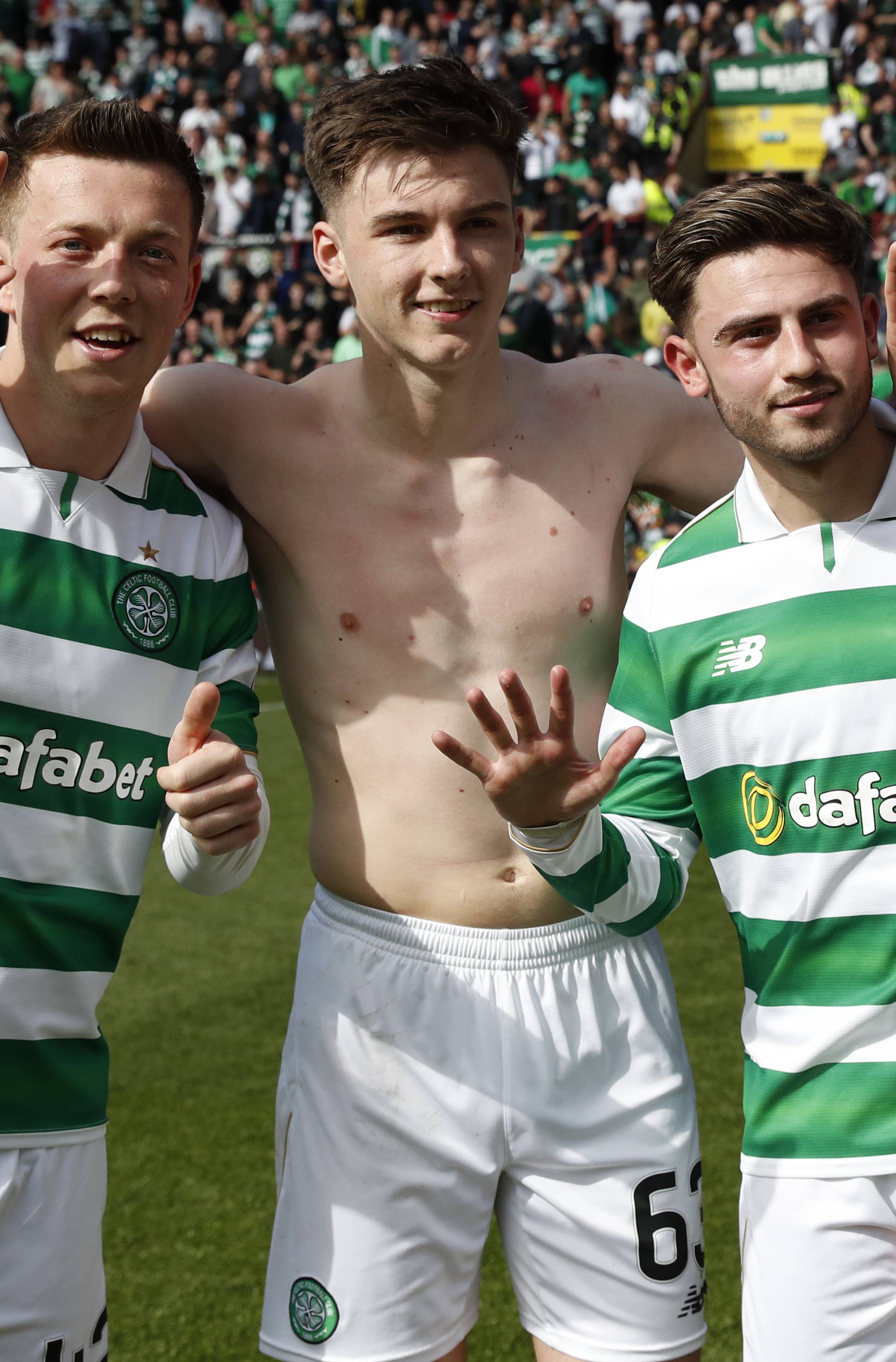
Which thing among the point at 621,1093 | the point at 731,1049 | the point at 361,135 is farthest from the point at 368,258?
the point at 731,1049

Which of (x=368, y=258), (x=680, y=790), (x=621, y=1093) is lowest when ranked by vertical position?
(x=621, y=1093)

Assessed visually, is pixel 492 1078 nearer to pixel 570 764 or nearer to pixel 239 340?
pixel 570 764

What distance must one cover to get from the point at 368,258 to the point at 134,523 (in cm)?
59

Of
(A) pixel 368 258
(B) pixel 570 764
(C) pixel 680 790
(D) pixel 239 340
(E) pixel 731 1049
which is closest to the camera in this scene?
(B) pixel 570 764

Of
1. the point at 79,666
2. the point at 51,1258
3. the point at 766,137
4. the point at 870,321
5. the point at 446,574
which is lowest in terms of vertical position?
the point at 51,1258

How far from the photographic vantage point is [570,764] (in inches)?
80.0

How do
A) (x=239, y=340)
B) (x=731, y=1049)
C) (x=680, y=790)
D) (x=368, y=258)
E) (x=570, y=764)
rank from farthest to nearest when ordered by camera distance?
(x=239, y=340), (x=731, y=1049), (x=368, y=258), (x=680, y=790), (x=570, y=764)

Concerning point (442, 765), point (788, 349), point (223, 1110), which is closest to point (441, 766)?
point (442, 765)

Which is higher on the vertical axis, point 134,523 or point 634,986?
point 134,523

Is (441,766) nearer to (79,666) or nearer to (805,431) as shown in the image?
(79,666)

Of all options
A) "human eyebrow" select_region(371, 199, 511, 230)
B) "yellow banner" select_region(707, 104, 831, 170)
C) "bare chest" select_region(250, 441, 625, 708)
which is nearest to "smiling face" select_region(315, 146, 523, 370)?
"human eyebrow" select_region(371, 199, 511, 230)

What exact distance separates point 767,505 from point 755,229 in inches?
15.9

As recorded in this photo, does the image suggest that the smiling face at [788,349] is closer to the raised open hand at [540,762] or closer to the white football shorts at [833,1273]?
the raised open hand at [540,762]

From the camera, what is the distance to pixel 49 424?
2.25 meters
